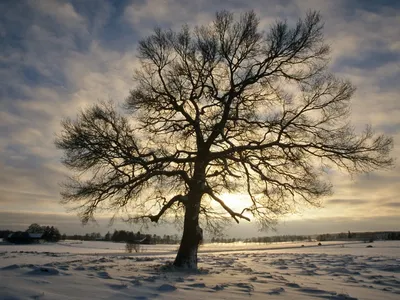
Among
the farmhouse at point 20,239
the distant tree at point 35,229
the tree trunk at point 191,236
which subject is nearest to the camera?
the tree trunk at point 191,236

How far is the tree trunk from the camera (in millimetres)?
12648

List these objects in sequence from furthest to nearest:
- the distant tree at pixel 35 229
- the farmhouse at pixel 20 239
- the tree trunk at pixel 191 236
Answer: the distant tree at pixel 35 229 → the farmhouse at pixel 20 239 → the tree trunk at pixel 191 236

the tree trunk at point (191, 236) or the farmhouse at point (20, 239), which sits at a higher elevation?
the farmhouse at point (20, 239)

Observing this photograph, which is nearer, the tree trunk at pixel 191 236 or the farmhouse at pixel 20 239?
the tree trunk at pixel 191 236

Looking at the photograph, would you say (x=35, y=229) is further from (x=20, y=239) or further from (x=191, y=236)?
(x=191, y=236)

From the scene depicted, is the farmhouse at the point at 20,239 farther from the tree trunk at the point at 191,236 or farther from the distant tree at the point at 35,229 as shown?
the tree trunk at the point at 191,236

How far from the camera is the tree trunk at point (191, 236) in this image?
12648mm

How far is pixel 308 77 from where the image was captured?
1334 cm

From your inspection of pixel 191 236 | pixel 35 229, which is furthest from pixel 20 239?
pixel 191 236

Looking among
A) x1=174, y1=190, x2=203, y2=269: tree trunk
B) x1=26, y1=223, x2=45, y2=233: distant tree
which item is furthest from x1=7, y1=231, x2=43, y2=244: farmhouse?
x1=174, y1=190, x2=203, y2=269: tree trunk

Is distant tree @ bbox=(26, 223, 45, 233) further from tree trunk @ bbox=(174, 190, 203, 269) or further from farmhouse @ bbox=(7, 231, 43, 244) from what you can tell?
tree trunk @ bbox=(174, 190, 203, 269)

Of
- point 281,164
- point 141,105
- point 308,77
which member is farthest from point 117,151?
point 308,77

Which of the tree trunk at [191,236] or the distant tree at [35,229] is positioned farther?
the distant tree at [35,229]

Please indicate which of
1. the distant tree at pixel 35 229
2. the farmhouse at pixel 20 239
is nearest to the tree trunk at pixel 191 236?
the farmhouse at pixel 20 239
